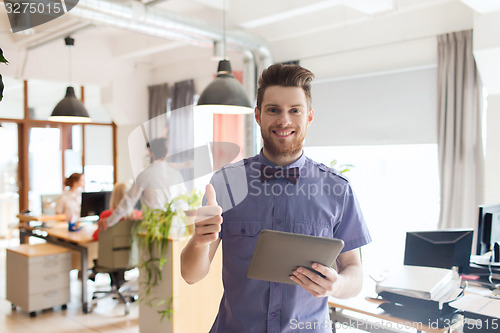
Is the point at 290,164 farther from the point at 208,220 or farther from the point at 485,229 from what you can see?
the point at 485,229

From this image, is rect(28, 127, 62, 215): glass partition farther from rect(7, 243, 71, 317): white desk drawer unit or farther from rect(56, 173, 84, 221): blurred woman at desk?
rect(7, 243, 71, 317): white desk drawer unit

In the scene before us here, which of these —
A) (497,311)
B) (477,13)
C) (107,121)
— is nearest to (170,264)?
(497,311)

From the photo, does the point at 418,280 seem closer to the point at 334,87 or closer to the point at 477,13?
the point at 477,13

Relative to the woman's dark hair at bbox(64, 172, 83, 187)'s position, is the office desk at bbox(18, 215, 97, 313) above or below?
below

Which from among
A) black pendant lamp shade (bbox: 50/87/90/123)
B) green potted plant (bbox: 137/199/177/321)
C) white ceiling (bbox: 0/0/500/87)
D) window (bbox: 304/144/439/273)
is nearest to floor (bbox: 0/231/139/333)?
green potted plant (bbox: 137/199/177/321)

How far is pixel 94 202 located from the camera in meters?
5.39

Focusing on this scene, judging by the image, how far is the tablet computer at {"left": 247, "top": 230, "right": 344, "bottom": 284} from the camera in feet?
4.08

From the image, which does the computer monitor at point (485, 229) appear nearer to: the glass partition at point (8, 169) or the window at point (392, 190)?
the window at point (392, 190)

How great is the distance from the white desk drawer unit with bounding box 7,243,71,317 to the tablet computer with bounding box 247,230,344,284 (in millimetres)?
3778

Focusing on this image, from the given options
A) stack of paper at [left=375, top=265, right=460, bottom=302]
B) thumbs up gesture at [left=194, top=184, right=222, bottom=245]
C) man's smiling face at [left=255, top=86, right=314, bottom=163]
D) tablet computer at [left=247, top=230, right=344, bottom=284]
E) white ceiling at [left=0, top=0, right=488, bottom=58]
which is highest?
white ceiling at [left=0, top=0, right=488, bottom=58]

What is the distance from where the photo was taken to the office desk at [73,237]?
14.7ft

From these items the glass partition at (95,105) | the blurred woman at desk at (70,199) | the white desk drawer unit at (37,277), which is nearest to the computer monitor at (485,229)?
the white desk drawer unit at (37,277)

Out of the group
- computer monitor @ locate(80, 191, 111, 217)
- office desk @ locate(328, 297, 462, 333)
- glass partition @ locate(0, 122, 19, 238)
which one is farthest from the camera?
glass partition @ locate(0, 122, 19, 238)

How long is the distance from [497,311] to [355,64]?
397cm
